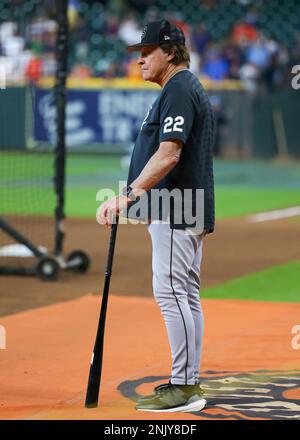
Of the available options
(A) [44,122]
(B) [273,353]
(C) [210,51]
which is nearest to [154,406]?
(B) [273,353]

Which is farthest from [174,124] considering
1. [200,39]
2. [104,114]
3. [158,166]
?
[200,39]

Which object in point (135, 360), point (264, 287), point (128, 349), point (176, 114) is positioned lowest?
point (135, 360)

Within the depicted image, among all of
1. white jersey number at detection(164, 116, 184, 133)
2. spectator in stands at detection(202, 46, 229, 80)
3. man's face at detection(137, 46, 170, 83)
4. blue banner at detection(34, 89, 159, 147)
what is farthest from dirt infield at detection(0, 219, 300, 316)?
spectator in stands at detection(202, 46, 229, 80)

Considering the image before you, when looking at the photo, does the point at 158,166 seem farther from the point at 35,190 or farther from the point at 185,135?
the point at 35,190

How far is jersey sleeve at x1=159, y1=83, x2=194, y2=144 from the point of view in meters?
5.43

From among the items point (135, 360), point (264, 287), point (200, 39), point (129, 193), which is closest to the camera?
point (129, 193)

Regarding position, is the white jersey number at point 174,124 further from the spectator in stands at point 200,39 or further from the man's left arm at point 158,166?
the spectator in stands at point 200,39

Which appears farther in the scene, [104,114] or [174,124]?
→ [104,114]

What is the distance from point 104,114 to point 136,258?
17.5 m

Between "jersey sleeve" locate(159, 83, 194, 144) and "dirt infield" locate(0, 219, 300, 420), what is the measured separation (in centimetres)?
154

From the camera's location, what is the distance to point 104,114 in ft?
97.2

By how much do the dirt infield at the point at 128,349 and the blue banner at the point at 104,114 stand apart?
1732cm

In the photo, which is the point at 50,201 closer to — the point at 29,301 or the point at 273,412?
the point at 29,301
